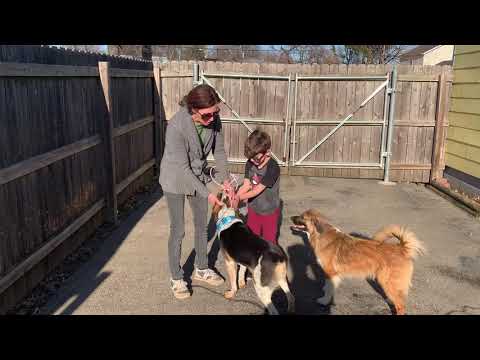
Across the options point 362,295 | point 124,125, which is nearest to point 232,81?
point 124,125

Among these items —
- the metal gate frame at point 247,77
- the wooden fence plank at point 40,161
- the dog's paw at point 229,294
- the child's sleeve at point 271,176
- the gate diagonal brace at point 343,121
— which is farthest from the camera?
Answer: the metal gate frame at point 247,77

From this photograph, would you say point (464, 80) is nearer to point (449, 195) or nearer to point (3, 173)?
point (449, 195)

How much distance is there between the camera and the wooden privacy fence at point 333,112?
403 inches

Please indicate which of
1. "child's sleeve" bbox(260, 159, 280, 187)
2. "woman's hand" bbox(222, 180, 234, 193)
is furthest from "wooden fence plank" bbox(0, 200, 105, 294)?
"child's sleeve" bbox(260, 159, 280, 187)

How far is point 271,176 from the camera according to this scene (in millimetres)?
4461

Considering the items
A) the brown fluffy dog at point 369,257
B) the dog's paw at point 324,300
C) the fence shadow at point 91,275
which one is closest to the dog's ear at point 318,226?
the brown fluffy dog at point 369,257

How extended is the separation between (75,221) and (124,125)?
2.78 meters

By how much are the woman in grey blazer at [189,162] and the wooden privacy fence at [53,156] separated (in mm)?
1401

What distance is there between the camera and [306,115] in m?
10.6

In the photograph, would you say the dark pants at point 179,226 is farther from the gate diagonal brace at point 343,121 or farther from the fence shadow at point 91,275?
the gate diagonal brace at point 343,121

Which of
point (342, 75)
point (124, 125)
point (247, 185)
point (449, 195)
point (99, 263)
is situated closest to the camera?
point (247, 185)

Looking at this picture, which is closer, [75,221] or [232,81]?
[75,221]

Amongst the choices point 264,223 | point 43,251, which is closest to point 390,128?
point 264,223

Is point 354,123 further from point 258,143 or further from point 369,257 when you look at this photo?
point 369,257
